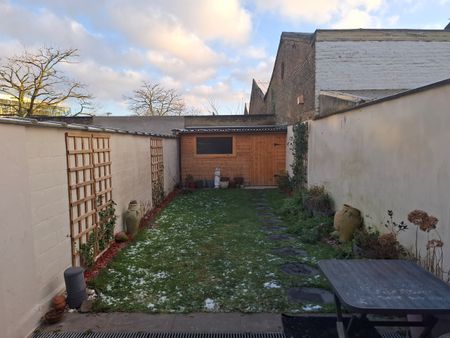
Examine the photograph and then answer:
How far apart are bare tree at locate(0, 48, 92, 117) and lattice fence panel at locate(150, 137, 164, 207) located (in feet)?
46.3

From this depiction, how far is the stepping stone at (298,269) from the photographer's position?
13.7 feet

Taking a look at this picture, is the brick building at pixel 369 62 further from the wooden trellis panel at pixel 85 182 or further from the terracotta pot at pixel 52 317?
the terracotta pot at pixel 52 317

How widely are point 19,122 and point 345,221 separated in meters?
4.60

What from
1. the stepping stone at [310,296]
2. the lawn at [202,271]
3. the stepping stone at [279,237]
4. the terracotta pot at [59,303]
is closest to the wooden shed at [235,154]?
the lawn at [202,271]

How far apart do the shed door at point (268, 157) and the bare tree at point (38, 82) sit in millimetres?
14818

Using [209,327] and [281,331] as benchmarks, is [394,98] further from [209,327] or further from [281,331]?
[209,327]

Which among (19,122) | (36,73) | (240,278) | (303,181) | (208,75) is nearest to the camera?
(19,122)

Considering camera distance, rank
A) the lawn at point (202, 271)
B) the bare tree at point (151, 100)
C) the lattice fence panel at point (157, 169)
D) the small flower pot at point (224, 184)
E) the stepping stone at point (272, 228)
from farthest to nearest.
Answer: the bare tree at point (151, 100) → the small flower pot at point (224, 184) → the lattice fence panel at point (157, 169) → the stepping stone at point (272, 228) → the lawn at point (202, 271)

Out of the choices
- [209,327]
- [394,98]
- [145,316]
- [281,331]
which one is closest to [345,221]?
[394,98]

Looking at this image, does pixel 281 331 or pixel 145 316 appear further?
pixel 145 316

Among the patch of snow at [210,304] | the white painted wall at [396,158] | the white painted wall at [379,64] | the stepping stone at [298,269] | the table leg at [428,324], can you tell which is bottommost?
the stepping stone at [298,269]

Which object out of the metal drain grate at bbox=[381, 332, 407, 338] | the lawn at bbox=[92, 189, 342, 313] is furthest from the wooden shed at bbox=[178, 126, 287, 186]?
the metal drain grate at bbox=[381, 332, 407, 338]

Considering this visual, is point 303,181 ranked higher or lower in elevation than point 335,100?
lower

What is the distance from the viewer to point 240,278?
13.2 ft
